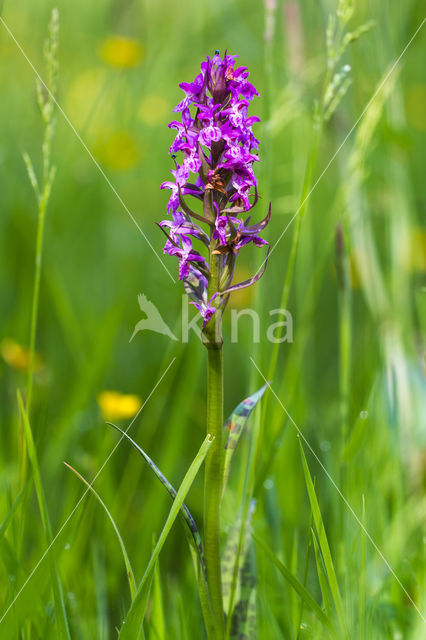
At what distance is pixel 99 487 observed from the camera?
185 centimetres

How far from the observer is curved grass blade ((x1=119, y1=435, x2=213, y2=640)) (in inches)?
40.3

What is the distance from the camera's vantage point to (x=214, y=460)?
3.78 ft

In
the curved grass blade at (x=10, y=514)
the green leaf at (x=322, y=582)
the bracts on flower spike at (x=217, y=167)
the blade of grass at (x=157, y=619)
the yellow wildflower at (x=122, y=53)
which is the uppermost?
the yellow wildflower at (x=122, y=53)

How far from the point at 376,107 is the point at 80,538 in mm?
1541

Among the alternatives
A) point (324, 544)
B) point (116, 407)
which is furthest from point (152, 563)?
point (116, 407)

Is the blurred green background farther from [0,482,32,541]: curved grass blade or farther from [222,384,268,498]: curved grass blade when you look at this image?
[222,384,268,498]: curved grass blade

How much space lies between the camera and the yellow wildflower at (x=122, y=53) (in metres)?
3.59

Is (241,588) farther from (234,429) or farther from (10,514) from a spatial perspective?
(10,514)

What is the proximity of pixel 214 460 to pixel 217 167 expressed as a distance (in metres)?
0.53

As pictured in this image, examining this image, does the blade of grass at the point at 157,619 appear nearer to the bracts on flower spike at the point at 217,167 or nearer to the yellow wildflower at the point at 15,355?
the bracts on flower spike at the point at 217,167

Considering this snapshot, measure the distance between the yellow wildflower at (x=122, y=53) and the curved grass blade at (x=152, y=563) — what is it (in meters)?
3.07

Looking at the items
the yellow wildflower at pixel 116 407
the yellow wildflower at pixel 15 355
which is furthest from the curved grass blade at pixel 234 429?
the yellow wildflower at pixel 15 355

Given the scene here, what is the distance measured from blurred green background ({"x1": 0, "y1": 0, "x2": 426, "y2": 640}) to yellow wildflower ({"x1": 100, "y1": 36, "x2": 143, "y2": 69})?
16 millimetres

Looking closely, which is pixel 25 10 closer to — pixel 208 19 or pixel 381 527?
pixel 208 19
